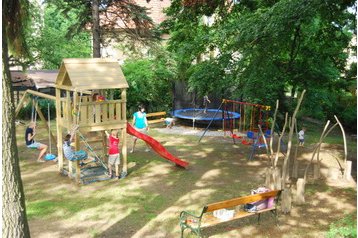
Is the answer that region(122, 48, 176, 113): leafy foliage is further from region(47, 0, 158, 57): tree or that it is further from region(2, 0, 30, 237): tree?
region(2, 0, 30, 237): tree

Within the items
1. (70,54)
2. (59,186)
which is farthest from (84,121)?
(70,54)

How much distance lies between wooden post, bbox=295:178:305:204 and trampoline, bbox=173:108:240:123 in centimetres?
Answer: 897

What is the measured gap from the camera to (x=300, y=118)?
2297 centimetres

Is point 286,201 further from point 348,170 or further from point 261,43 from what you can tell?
point 261,43

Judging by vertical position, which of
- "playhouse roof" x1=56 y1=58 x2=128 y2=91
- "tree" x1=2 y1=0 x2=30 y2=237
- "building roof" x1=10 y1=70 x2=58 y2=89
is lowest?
"tree" x1=2 y1=0 x2=30 y2=237

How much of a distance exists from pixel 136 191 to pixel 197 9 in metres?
9.30

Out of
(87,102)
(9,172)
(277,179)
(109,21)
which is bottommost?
(277,179)

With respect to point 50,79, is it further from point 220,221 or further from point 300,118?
point 220,221

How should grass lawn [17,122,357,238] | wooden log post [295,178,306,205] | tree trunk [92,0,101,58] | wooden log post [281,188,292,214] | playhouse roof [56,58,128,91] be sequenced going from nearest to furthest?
1. grass lawn [17,122,357,238]
2. wooden log post [281,188,292,214]
3. wooden log post [295,178,306,205]
4. playhouse roof [56,58,128,91]
5. tree trunk [92,0,101,58]

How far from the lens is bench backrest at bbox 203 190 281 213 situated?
6.93 m

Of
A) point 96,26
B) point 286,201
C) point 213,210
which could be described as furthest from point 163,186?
point 96,26

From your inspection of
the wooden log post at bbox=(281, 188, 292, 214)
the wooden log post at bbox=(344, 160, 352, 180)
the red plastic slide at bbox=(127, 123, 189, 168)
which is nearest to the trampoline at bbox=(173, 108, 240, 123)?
the red plastic slide at bbox=(127, 123, 189, 168)

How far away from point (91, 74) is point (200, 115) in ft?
32.5

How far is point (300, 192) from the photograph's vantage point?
909cm
